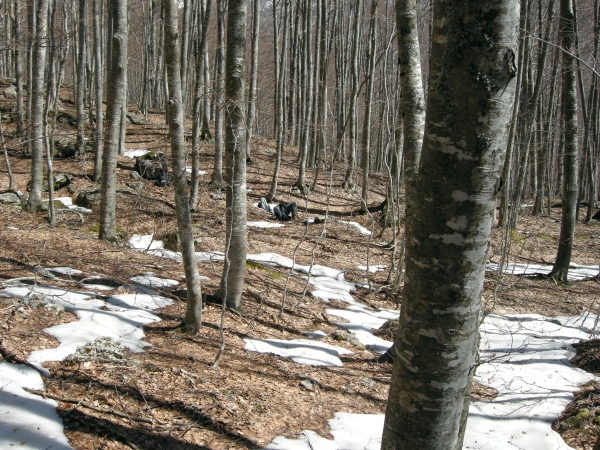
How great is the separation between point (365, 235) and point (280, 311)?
723 cm

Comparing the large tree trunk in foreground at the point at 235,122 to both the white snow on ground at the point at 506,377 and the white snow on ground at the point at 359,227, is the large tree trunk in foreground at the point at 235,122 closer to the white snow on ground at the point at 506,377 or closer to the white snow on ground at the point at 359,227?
the white snow on ground at the point at 506,377

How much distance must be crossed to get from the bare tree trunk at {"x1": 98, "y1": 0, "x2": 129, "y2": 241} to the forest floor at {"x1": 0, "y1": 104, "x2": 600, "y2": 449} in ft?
2.57

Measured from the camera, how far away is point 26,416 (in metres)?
3.09

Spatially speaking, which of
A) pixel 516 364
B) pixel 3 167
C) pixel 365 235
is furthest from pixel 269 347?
pixel 3 167

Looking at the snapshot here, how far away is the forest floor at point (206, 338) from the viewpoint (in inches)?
139

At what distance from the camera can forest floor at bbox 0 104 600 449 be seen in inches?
139

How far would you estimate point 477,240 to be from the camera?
5.68 feet

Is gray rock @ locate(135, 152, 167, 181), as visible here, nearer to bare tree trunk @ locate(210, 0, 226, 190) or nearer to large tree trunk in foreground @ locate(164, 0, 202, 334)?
bare tree trunk @ locate(210, 0, 226, 190)

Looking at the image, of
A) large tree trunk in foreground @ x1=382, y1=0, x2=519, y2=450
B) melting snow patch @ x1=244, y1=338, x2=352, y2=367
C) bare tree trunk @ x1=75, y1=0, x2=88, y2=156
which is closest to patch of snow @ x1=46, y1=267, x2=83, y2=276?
melting snow patch @ x1=244, y1=338, x2=352, y2=367

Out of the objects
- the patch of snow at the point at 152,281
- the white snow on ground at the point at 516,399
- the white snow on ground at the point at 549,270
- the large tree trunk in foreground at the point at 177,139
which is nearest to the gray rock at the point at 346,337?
the white snow on ground at the point at 516,399

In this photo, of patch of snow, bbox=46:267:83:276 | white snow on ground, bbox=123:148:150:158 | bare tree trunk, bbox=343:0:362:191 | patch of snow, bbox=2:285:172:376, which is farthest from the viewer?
white snow on ground, bbox=123:148:150:158

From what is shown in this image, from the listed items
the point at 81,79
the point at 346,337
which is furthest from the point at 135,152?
the point at 346,337

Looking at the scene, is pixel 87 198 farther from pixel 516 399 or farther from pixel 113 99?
pixel 516 399

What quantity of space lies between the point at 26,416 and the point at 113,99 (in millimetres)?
5967
